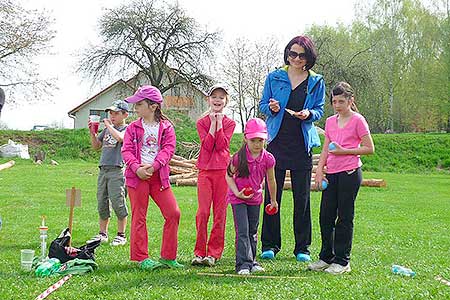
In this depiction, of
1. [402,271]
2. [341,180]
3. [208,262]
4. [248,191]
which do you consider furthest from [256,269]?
[402,271]

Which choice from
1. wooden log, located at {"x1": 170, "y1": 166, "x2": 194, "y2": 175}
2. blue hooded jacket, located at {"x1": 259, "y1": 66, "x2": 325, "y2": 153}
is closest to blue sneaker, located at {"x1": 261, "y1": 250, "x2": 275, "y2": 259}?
blue hooded jacket, located at {"x1": 259, "y1": 66, "x2": 325, "y2": 153}

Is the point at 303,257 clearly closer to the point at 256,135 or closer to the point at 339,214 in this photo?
the point at 339,214

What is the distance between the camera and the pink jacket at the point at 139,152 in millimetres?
5691

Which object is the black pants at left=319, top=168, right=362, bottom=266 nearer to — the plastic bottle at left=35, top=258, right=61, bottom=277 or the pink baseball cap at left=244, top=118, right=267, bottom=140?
the pink baseball cap at left=244, top=118, right=267, bottom=140

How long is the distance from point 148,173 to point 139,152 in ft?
0.96

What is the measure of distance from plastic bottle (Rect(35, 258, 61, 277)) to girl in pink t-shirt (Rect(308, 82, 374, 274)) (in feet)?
7.81

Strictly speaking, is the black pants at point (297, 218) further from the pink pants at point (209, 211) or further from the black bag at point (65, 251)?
the black bag at point (65, 251)

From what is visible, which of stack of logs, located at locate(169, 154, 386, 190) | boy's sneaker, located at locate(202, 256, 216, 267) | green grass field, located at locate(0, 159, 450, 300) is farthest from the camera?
stack of logs, located at locate(169, 154, 386, 190)

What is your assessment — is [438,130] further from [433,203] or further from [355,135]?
[355,135]

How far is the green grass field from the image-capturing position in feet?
15.3

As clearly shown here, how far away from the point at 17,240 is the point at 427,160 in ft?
85.5

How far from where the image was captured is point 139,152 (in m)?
5.82

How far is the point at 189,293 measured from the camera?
15.1 feet

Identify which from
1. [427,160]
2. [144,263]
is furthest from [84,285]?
[427,160]
